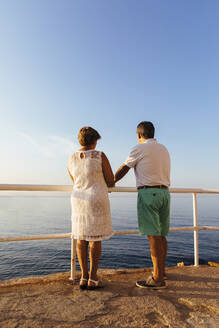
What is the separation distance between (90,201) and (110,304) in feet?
3.02

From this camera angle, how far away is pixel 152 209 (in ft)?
7.46

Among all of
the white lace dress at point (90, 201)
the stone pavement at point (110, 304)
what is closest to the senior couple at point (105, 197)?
the white lace dress at point (90, 201)

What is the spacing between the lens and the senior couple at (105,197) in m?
2.20

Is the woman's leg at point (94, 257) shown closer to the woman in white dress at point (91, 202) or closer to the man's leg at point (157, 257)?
the woman in white dress at point (91, 202)

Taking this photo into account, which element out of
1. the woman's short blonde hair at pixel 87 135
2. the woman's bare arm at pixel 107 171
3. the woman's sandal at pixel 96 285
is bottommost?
the woman's sandal at pixel 96 285

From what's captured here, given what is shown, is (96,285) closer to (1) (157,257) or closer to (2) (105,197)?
(1) (157,257)

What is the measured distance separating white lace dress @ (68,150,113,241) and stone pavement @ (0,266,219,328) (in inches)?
21.8

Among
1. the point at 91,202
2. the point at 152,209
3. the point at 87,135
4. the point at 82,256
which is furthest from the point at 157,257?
the point at 87,135

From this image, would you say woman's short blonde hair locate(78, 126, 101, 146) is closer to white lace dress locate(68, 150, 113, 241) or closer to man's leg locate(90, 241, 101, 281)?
white lace dress locate(68, 150, 113, 241)

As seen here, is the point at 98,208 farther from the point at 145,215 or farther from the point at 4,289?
the point at 4,289

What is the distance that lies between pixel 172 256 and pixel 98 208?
1699cm

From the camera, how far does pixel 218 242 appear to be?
75.4 ft

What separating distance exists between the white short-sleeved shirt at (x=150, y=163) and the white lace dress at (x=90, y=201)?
39 cm

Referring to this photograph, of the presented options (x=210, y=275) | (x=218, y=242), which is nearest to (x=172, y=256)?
(x=218, y=242)
